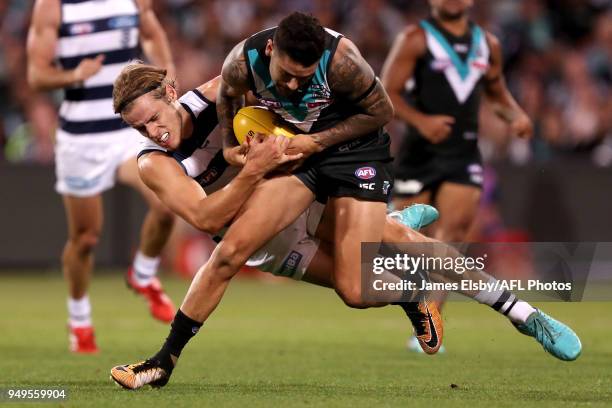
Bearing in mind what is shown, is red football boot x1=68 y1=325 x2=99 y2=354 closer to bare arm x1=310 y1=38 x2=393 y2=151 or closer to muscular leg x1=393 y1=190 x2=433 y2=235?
muscular leg x1=393 y1=190 x2=433 y2=235

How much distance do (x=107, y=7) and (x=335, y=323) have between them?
3.52 meters

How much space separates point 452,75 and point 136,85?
3.33 m

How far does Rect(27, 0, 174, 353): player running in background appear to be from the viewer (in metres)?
9.06

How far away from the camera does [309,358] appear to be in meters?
8.46

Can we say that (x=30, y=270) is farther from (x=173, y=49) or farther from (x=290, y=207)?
A: (x=290, y=207)

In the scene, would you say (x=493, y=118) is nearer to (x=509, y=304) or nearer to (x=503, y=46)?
(x=503, y=46)

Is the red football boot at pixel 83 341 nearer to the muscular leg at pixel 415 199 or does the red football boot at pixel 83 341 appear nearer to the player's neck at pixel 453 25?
the muscular leg at pixel 415 199

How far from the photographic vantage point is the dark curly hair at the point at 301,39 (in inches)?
249

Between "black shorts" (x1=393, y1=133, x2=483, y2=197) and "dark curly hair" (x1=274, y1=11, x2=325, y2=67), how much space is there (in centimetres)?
330

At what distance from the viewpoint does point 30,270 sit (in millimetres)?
16766

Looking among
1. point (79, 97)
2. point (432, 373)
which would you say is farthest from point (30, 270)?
point (432, 373)

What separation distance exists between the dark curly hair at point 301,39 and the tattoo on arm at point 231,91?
474mm

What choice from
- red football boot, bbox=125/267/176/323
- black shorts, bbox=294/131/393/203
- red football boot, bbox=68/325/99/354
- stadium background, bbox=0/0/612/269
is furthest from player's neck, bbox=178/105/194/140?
stadium background, bbox=0/0/612/269

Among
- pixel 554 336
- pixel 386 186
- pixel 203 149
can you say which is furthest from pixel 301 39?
pixel 554 336
